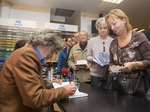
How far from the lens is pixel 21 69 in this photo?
93cm

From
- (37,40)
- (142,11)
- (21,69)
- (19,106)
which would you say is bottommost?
(19,106)

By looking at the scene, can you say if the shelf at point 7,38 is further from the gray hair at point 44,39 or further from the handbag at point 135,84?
the handbag at point 135,84

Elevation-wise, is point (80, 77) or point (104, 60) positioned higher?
point (104, 60)

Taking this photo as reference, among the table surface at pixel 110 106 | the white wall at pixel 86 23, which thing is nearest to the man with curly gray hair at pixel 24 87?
the table surface at pixel 110 106

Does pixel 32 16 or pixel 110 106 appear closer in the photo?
pixel 110 106

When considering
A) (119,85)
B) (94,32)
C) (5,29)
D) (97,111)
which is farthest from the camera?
(94,32)

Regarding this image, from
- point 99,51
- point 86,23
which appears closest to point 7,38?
point 86,23

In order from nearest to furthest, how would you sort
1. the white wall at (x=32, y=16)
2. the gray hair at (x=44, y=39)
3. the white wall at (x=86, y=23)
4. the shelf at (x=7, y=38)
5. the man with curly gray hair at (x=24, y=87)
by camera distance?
the man with curly gray hair at (x=24, y=87)
the gray hair at (x=44, y=39)
the shelf at (x=7, y=38)
the white wall at (x=32, y=16)
the white wall at (x=86, y=23)

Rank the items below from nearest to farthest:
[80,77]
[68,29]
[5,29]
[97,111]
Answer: [97,111], [80,77], [5,29], [68,29]

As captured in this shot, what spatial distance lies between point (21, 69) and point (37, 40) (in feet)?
0.96

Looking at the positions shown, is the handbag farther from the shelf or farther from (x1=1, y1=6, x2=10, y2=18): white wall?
(x1=1, y1=6, x2=10, y2=18): white wall

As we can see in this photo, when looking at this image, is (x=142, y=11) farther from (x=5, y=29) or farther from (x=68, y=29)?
(x=5, y=29)

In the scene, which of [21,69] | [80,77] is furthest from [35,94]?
[80,77]

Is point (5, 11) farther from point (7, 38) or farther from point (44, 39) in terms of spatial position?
point (44, 39)
